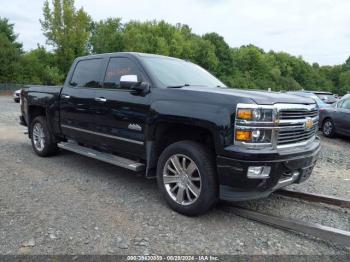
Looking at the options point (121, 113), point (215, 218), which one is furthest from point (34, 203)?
point (215, 218)

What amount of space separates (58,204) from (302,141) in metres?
3.09

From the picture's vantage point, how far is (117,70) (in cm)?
553

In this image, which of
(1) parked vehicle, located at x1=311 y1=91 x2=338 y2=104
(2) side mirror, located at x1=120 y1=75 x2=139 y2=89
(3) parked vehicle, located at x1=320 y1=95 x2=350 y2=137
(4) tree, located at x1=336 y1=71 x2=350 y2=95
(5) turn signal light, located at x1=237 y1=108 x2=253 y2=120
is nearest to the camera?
(5) turn signal light, located at x1=237 y1=108 x2=253 y2=120

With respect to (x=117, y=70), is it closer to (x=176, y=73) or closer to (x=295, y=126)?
(x=176, y=73)

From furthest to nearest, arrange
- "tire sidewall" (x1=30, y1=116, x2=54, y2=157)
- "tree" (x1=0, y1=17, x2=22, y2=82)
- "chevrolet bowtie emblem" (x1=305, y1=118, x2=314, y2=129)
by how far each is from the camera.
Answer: "tree" (x1=0, y1=17, x2=22, y2=82) → "tire sidewall" (x1=30, y1=116, x2=54, y2=157) → "chevrolet bowtie emblem" (x1=305, y1=118, x2=314, y2=129)

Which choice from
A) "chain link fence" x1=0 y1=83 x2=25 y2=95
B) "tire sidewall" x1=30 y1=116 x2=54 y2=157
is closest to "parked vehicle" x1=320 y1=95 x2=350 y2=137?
"tire sidewall" x1=30 y1=116 x2=54 y2=157

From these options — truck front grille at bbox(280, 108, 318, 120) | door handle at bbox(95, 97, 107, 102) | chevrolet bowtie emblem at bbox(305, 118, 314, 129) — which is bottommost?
chevrolet bowtie emblem at bbox(305, 118, 314, 129)

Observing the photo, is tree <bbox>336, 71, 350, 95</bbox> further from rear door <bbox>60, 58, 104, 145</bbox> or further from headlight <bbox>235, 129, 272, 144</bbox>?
headlight <bbox>235, 129, 272, 144</bbox>

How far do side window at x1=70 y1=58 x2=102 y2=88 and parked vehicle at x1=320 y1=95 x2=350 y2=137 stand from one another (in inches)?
325

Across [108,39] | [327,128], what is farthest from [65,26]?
[327,128]

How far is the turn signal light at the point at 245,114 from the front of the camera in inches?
150

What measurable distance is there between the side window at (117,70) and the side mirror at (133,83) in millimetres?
289

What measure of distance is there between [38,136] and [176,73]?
347 cm

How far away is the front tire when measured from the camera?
13.6 feet
